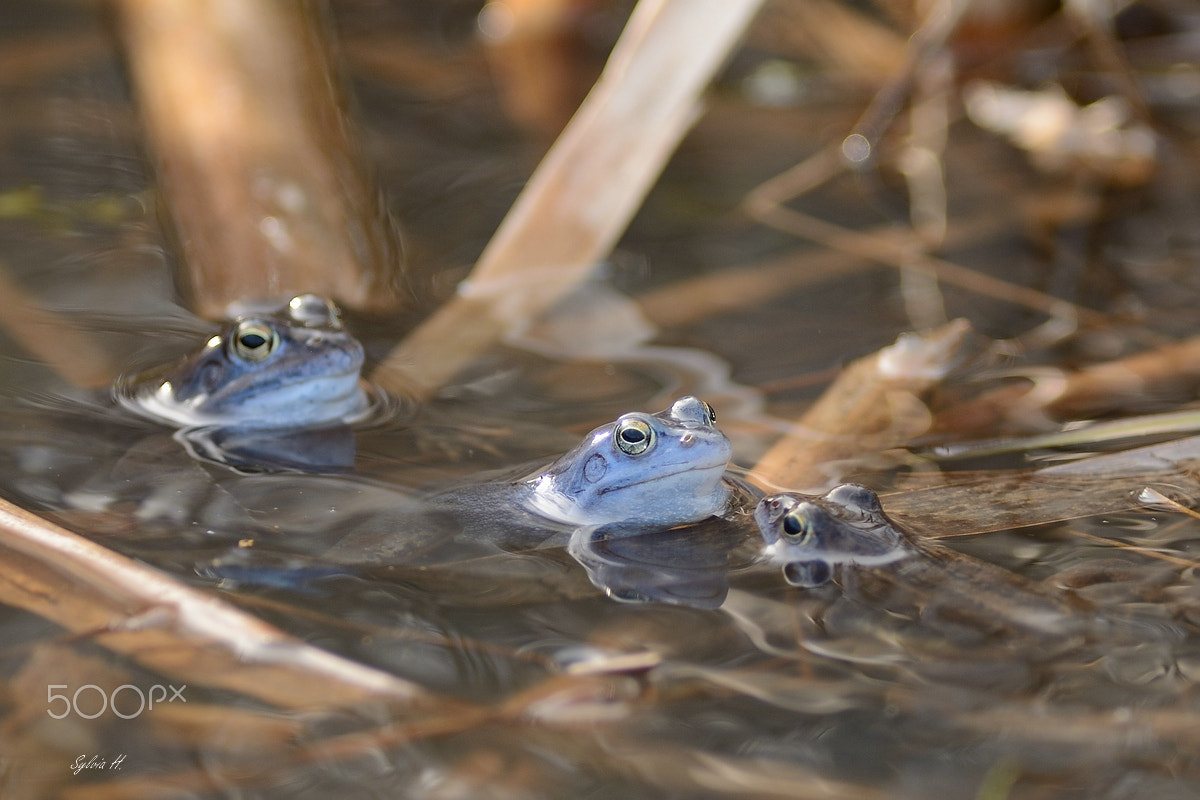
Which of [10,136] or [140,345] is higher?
[10,136]

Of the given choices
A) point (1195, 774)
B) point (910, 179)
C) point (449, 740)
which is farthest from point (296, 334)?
point (910, 179)

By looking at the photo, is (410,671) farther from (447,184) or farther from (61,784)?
(447,184)

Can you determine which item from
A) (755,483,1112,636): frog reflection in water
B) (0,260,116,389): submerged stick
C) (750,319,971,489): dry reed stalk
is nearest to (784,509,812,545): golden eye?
(755,483,1112,636): frog reflection in water

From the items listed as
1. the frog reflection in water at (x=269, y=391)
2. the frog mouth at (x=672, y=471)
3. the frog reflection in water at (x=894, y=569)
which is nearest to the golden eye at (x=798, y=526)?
the frog reflection in water at (x=894, y=569)

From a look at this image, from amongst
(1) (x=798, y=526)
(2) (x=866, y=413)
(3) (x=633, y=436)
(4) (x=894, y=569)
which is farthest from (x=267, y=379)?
(4) (x=894, y=569)

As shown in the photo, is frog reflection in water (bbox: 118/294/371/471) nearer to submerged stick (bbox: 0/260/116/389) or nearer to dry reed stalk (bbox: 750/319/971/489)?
submerged stick (bbox: 0/260/116/389)

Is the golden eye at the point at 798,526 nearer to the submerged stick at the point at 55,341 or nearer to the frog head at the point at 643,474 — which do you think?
the frog head at the point at 643,474
